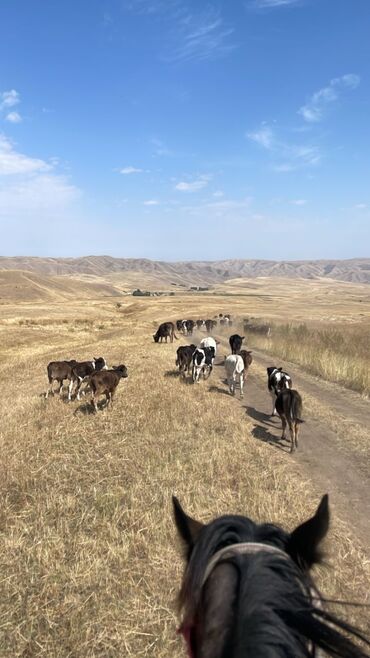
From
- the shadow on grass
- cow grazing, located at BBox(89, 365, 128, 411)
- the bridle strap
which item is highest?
the bridle strap

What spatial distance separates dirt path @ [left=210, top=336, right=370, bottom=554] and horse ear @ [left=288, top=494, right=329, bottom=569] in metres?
5.63

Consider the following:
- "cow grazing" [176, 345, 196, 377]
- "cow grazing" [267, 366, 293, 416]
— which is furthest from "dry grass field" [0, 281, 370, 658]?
"cow grazing" [176, 345, 196, 377]

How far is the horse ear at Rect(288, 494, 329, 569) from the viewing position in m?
1.73

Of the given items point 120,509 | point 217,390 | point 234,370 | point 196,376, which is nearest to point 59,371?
point 196,376

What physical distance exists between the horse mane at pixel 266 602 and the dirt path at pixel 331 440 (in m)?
5.79

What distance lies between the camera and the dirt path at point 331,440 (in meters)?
8.03

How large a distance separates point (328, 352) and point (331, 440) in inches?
495

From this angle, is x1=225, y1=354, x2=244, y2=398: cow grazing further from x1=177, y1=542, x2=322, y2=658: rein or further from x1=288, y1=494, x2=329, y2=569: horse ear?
x1=177, y1=542, x2=322, y2=658: rein

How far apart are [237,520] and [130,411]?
37.2ft

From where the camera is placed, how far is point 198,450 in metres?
9.62

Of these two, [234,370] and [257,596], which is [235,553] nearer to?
[257,596]

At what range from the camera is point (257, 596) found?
1.47m

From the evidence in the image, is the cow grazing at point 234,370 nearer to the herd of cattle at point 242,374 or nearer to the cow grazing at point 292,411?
the herd of cattle at point 242,374

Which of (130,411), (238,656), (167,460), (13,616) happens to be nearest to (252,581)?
(238,656)
